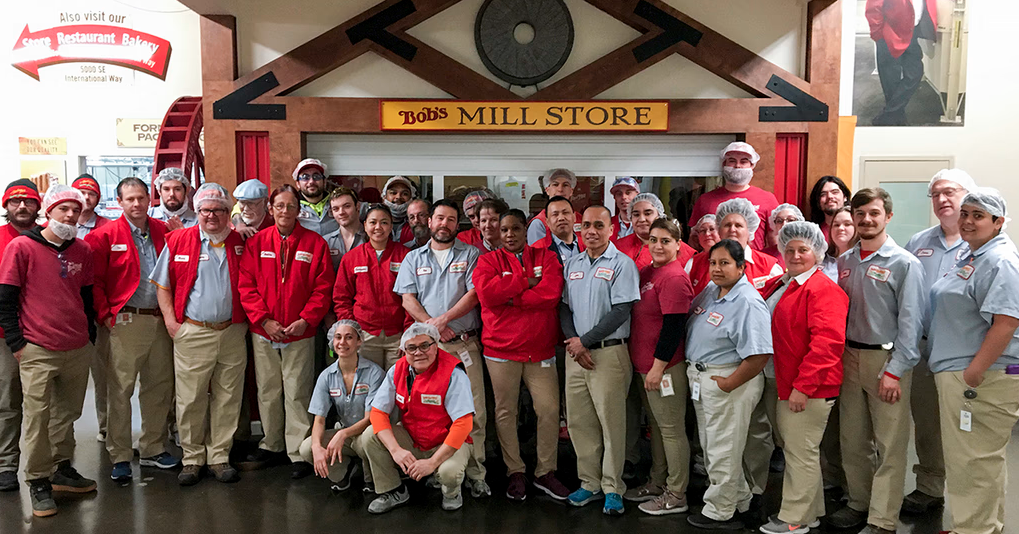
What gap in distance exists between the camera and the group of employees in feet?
11.2

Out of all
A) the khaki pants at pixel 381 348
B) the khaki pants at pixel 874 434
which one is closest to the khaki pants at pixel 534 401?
the khaki pants at pixel 381 348

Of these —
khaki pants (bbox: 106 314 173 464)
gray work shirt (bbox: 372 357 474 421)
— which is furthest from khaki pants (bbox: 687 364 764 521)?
khaki pants (bbox: 106 314 173 464)

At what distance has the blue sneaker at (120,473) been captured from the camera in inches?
171

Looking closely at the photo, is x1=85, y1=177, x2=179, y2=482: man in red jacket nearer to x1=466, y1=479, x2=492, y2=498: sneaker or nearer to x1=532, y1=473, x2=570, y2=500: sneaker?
x1=466, y1=479, x2=492, y2=498: sneaker

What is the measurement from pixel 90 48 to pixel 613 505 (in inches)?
312

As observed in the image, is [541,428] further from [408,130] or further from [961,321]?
[408,130]

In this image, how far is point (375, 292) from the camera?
4359 millimetres

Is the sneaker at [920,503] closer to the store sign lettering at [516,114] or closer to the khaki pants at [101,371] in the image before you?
the store sign lettering at [516,114]

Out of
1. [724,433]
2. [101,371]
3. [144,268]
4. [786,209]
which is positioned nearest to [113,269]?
[144,268]

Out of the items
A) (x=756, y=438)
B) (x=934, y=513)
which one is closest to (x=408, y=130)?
(x=756, y=438)

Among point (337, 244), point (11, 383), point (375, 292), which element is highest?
point (337, 244)

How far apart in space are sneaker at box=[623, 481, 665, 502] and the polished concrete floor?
0.27ft

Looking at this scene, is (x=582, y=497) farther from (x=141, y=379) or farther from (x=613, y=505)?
(x=141, y=379)

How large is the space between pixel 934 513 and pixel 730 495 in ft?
4.68
